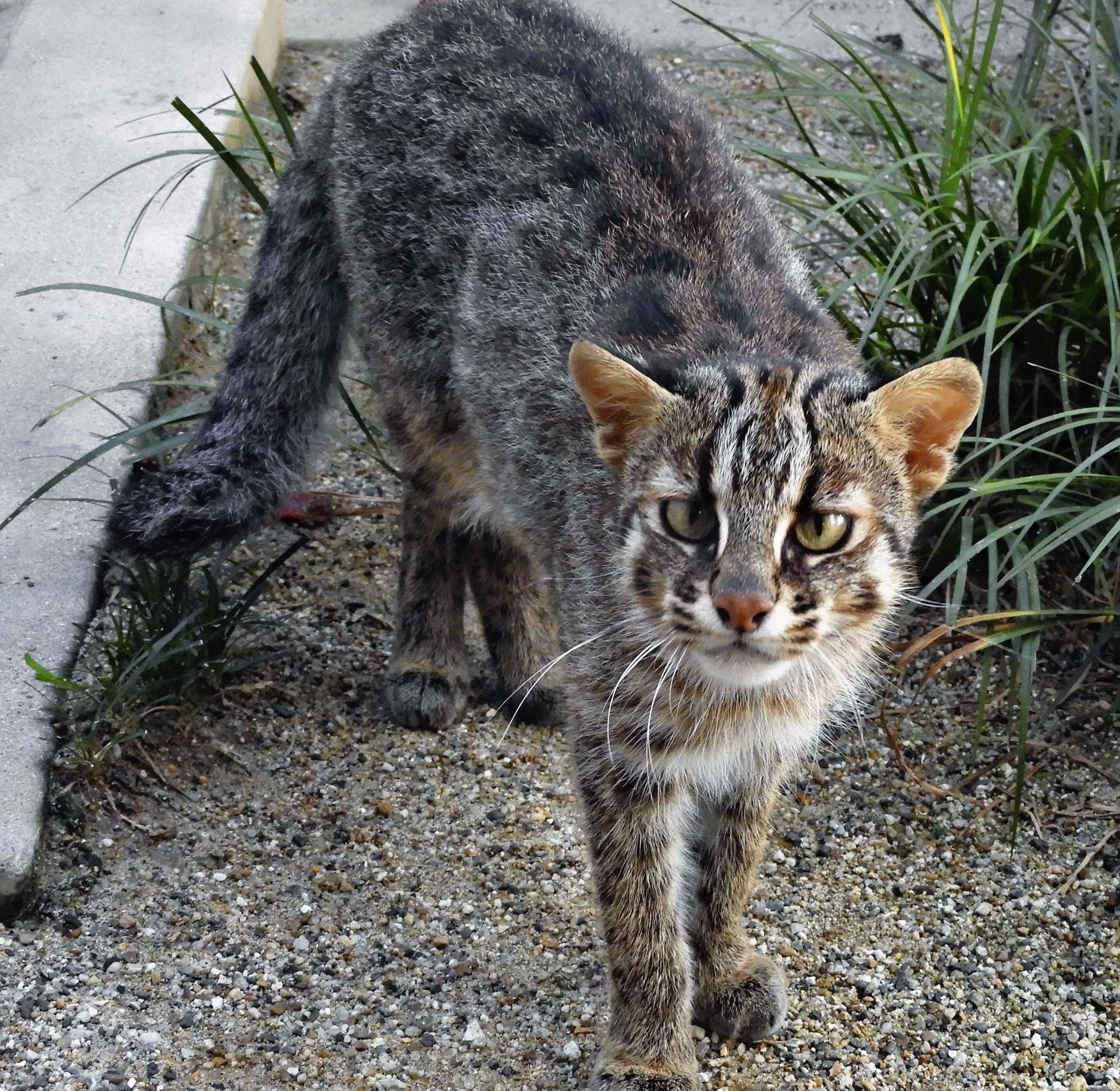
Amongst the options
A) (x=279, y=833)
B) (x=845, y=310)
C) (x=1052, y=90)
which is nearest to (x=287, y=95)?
(x=845, y=310)

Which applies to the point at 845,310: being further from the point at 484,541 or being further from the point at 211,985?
the point at 211,985

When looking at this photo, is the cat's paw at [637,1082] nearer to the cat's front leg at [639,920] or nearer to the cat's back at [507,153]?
the cat's front leg at [639,920]

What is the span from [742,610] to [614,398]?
0.57m

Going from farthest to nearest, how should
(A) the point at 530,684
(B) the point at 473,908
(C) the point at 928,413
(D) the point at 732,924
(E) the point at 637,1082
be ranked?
(A) the point at 530,684, (B) the point at 473,908, (D) the point at 732,924, (E) the point at 637,1082, (C) the point at 928,413

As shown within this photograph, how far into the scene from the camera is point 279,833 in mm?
4117

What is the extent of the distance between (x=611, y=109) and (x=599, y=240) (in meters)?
0.44

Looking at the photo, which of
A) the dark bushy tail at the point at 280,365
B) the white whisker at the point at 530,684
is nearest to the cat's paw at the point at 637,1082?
the white whisker at the point at 530,684

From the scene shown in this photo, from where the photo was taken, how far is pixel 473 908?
3.95 metres

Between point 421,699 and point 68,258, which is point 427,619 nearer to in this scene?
point 421,699

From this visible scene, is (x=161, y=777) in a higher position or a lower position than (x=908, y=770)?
lower

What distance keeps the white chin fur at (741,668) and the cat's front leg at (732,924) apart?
A: 61cm

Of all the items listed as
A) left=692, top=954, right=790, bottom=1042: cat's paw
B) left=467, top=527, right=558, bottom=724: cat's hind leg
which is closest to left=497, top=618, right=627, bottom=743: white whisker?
left=467, top=527, right=558, bottom=724: cat's hind leg

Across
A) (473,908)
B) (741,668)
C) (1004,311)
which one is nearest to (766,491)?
(741,668)

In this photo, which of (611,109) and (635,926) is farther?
(611,109)
